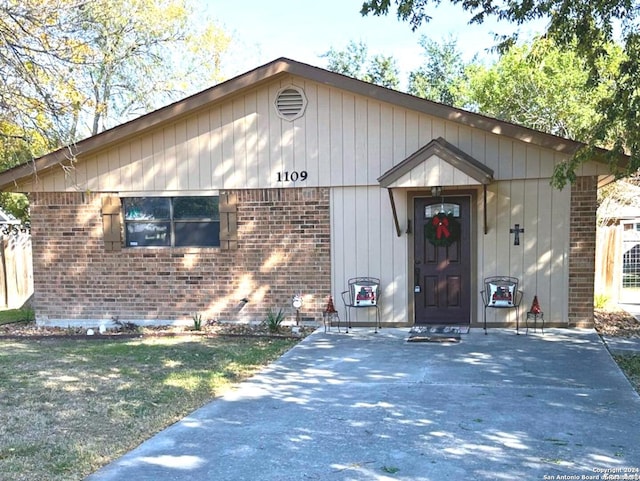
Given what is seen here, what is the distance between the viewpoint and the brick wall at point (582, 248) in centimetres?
848

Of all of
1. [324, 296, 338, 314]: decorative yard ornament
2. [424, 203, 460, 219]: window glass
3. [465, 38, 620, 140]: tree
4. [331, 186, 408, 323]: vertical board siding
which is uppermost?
[465, 38, 620, 140]: tree

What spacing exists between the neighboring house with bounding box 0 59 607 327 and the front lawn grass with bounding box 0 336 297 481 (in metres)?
1.38

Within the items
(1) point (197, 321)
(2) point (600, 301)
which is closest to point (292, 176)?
(1) point (197, 321)

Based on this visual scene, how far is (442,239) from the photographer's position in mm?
8953

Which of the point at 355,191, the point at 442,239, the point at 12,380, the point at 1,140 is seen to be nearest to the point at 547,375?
the point at 442,239

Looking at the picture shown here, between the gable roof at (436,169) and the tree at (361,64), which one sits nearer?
the gable roof at (436,169)

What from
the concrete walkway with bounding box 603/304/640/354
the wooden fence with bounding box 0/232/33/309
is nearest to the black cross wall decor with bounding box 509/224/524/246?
the concrete walkway with bounding box 603/304/640/354

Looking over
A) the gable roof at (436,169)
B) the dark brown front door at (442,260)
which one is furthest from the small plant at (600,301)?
the gable roof at (436,169)

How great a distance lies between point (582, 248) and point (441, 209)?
7.09 feet

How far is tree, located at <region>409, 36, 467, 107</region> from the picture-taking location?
105 ft

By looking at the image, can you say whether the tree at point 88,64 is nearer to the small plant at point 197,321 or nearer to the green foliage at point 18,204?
the green foliage at point 18,204

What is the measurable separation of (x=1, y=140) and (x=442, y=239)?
6.93m

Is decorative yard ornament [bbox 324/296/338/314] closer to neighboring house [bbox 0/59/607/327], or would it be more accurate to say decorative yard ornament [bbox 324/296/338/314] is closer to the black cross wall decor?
neighboring house [bbox 0/59/607/327]

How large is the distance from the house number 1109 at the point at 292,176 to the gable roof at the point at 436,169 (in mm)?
1497
